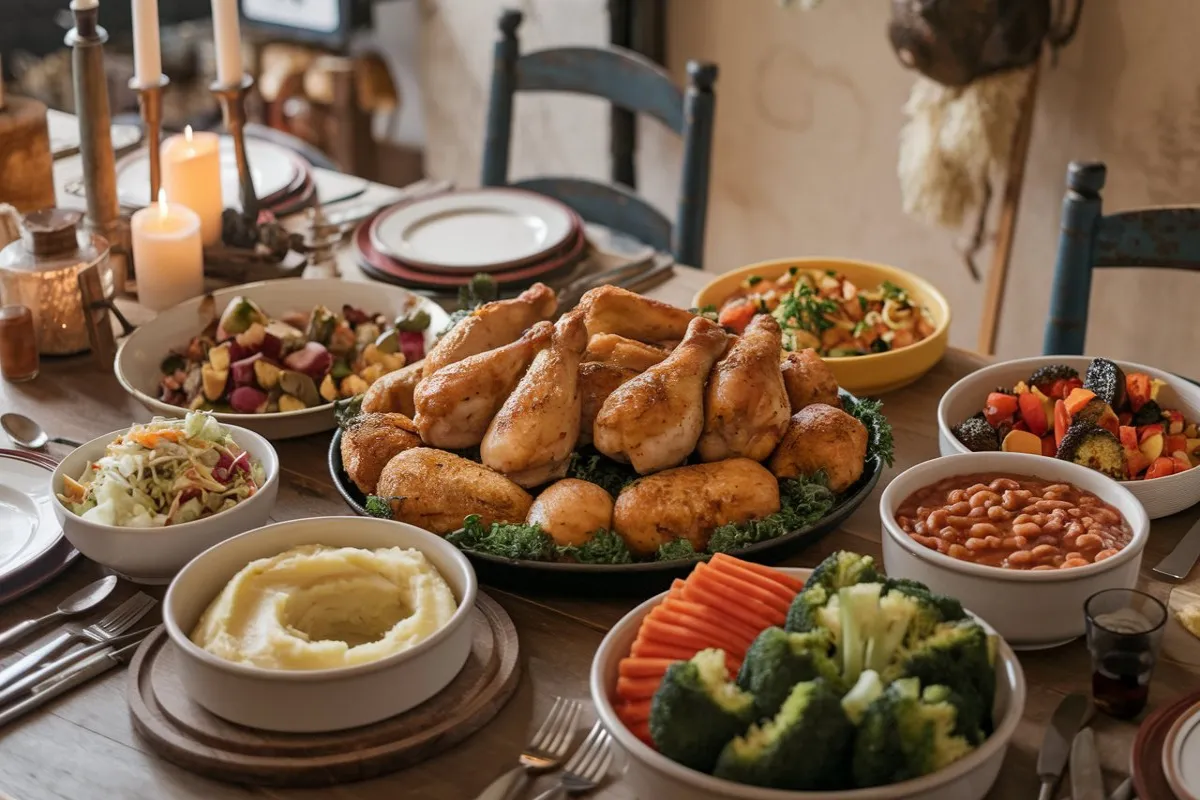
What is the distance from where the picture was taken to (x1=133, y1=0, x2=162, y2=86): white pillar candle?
2.38m

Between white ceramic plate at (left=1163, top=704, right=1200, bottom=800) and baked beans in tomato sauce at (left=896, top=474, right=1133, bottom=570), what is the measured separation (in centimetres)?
20

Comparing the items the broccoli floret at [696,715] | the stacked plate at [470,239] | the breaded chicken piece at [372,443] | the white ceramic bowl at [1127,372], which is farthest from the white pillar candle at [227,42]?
the broccoli floret at [696,715]

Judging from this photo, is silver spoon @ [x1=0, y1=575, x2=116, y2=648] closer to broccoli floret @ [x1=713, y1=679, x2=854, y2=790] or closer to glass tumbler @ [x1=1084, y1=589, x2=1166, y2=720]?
broccoli floret @ [x1=713, y1=679, x2=854, y2=790]

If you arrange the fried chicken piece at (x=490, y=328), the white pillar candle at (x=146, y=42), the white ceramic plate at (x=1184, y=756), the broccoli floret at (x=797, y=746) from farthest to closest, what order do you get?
the white pillar candle at (x=146, y=42)
the fried chicken piece at (x=490, y=328)
the white ceramic plate at (x=1184, y=756)
the broccoli floret at (x=797, y=746)

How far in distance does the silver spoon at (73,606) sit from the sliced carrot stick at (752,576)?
0.79m

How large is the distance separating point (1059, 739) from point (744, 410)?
556 mm

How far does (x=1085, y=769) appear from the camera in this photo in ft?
4.34

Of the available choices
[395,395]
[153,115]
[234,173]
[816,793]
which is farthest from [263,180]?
[816,793]

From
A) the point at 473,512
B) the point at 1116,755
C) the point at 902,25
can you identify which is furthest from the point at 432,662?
the point at 902,25

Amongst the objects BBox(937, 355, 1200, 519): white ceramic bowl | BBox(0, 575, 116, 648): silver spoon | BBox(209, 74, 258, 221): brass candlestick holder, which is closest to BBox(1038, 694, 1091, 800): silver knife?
BBox(937, 355, 1200, 519): white ceramic bowl

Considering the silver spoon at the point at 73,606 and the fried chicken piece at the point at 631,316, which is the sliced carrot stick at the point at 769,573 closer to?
the fried chicken piece at the point at 631,316

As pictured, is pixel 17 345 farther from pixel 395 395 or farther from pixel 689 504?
pixel 689 504

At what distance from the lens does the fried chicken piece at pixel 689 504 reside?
160 cm

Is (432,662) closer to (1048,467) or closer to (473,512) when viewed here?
(473,512)
